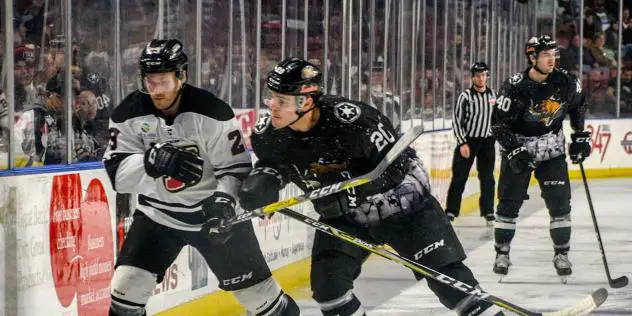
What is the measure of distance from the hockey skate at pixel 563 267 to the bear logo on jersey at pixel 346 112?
3.48 m

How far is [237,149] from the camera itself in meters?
4.12

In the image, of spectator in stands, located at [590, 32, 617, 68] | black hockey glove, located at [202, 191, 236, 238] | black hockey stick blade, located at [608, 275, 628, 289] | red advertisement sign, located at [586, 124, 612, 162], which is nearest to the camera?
black hockey glove, located at [202, 191, 236, 238]

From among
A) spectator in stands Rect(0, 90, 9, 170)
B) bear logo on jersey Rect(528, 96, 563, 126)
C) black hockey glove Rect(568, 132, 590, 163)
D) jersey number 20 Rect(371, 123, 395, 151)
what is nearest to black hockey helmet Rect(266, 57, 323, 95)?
jersey number 20 Rect(371, 123, 395, 151)

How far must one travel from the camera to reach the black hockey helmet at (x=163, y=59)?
13.1ft

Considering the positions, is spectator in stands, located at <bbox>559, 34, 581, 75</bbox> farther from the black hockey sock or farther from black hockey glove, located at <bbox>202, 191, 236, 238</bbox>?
black hockey glove, located at <bbox>202, 191, 236, 238</bbox>

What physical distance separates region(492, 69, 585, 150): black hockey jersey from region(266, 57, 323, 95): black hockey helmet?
3.14 m

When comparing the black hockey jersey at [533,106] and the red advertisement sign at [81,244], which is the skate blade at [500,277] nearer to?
the black hockey jersey at [533,106]

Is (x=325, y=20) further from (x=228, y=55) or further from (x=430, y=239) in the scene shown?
(x=430, y=239)

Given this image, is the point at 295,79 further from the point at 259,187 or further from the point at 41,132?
the point at 41,132

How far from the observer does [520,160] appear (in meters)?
6.93

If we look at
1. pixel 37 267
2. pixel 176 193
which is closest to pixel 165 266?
pixel 176 193

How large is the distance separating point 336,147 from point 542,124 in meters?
3.23

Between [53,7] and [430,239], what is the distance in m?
1.91

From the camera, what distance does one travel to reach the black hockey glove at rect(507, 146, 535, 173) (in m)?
6.89
